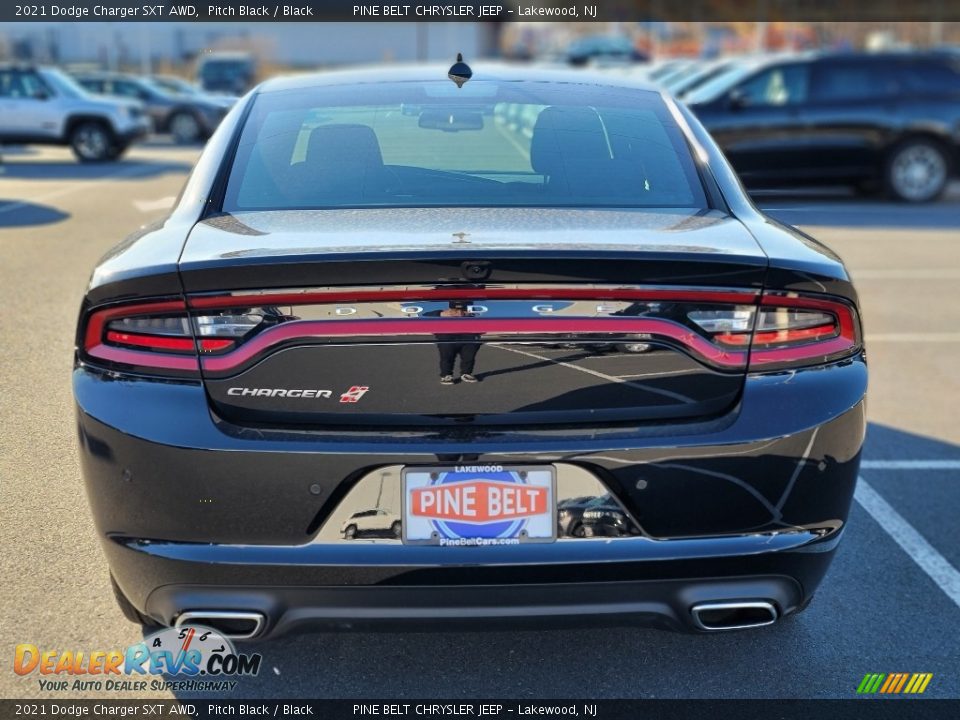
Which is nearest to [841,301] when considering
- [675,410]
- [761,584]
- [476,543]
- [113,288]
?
[675,410]

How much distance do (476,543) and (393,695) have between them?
665mm

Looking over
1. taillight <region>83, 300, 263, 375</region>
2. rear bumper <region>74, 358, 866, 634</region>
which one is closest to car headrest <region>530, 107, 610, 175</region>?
rear bumper <region>74, 358, 866, 634</region>

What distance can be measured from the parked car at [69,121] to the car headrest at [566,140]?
687 inches

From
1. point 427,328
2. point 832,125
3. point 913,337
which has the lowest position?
point 913,337

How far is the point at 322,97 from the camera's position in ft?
12.5

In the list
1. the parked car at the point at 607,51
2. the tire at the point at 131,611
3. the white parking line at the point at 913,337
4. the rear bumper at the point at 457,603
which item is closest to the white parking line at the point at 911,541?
the rear bumper at the point at 457,603

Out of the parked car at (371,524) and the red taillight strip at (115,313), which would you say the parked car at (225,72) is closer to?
the red taillight strip at (115,313)

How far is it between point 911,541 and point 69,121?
18495mm

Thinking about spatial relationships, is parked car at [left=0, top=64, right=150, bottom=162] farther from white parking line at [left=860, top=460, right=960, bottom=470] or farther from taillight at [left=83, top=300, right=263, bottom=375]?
taillight at [left=83, top=300, right=263, bottom=375]

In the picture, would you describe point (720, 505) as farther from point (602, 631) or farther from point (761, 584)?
point (602, 631)

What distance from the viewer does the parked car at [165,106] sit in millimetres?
24141

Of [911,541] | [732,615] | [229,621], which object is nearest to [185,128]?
[911,541]

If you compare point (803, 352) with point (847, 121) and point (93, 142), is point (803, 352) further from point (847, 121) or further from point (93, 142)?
point (93, 142)

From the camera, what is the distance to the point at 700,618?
2.71 metres
